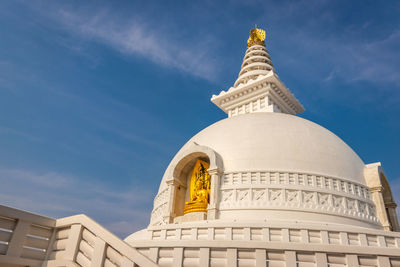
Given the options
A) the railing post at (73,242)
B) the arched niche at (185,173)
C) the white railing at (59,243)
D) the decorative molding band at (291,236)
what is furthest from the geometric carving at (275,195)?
the railing post at (73,242)

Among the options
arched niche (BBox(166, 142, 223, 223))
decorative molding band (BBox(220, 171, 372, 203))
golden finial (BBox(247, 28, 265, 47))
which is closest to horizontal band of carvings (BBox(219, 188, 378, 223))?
decorative molding band (BBox(220, 171, 372, 203))

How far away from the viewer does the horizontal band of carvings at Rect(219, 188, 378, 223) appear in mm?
14688

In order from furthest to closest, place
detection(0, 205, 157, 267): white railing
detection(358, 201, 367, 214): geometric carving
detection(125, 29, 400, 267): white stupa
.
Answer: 1. detection(358, 201, 367, 214): geometric carving
2. detection(125, 29, 400, 267): white stupa
3. detection(0, 205, 157, 267): white railing

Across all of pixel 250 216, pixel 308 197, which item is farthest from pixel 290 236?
pixel 308 197

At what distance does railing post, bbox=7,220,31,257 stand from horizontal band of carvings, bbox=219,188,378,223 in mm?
10671

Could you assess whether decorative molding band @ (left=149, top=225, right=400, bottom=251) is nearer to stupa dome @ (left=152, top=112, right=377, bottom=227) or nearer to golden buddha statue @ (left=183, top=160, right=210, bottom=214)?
stupa dome @ (left=152, top=112, right=377, bottom=227)

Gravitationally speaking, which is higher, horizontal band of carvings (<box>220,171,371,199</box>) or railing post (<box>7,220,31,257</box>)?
horizontal band of carvings (<box>220,171,371,199</box>)

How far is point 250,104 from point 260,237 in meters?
19.6

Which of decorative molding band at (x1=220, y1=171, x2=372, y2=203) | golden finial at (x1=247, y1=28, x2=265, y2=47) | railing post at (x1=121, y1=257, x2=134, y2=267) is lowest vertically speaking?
railing post at (x1=121, y1=257, x2=134, y2=267)

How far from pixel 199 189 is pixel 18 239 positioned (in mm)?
11796

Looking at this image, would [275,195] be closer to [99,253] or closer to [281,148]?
[281,148]

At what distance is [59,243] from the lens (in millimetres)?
6141

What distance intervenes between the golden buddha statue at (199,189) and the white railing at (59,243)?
406 inches

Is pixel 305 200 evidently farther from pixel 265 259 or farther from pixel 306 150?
pixel 265 259
